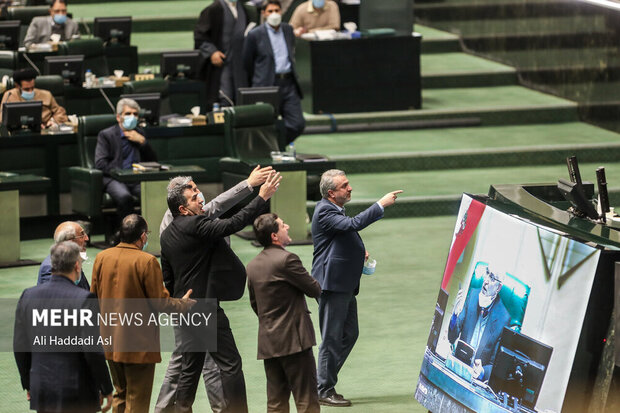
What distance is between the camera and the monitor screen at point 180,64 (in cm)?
1477

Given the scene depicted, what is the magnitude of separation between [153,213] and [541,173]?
4873mm

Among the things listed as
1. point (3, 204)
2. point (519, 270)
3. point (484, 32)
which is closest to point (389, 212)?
point (3, 204)

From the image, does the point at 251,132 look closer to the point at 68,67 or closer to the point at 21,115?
the point at 21,115

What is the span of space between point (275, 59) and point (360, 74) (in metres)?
2.34

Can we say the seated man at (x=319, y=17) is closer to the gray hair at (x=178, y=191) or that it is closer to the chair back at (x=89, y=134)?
the chair back at (x=89, y=134)

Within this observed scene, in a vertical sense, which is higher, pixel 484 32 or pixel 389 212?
pixel 484 32

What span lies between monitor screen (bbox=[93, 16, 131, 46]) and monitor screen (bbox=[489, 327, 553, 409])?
12.0 m

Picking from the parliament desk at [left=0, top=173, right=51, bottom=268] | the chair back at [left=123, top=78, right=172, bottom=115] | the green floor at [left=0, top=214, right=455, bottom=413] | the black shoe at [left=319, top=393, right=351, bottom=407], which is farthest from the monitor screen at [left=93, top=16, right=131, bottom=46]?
the black shoe at [left=319, top=393, right=351, bottom=407]

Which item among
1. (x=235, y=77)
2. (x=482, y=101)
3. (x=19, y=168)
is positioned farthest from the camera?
(x=482, y=101)

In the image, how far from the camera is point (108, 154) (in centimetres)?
1180

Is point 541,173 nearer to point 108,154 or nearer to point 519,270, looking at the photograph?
point 108,154

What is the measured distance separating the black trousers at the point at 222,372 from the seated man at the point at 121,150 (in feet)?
16.2

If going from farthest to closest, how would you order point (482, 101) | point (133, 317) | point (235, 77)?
1. point (482, 101)
2. point (235, 77)
3. point (133, 317)

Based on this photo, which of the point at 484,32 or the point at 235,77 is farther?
the point at 484,32
